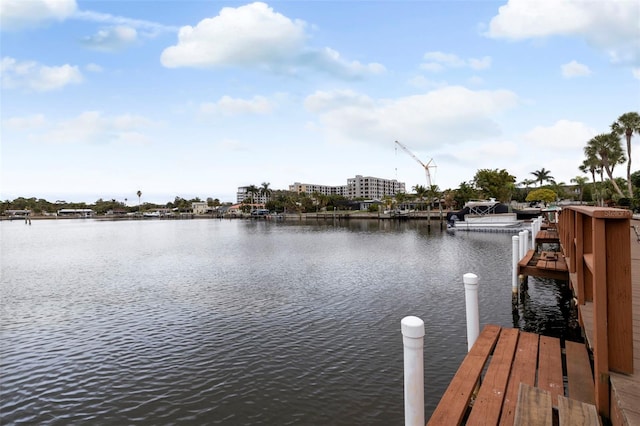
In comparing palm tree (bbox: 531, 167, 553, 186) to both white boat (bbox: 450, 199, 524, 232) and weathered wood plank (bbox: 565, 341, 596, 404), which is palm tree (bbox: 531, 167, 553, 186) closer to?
white boat (bbox: 450, 199, 524, 232)

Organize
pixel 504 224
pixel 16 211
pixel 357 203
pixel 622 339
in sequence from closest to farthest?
pixel 622 339, pixel 504 224, pixel 357 203, pixel 16 211

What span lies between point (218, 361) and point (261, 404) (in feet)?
9.57

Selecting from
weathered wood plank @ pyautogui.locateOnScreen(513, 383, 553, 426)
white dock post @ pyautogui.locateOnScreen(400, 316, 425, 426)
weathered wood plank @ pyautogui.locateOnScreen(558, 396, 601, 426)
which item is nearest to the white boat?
weathered wood plank @ pyautogui.locateOnScreen(513, 383, 553, 426)

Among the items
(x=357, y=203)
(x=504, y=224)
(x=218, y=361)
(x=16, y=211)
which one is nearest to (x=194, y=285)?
(x=218, y=361)

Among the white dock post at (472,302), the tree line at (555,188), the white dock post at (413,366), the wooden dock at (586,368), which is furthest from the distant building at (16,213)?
the wooden dock at (586,368)

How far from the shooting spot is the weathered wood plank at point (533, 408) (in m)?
3.62

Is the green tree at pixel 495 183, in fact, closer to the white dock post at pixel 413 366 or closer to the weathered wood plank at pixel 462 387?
the weathered wood plank at pixel 462 387

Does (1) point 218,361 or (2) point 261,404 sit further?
(1) point 218,361

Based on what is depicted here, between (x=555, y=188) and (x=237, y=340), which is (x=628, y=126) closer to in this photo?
(x=555, y=188)

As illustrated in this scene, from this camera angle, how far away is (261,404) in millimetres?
8398

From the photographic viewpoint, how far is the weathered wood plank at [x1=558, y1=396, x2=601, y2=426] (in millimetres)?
3441

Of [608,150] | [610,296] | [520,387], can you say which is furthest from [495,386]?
[608,150]

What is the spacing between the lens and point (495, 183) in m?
90.0

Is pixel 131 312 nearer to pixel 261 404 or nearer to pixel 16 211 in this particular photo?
pixel 261 404
